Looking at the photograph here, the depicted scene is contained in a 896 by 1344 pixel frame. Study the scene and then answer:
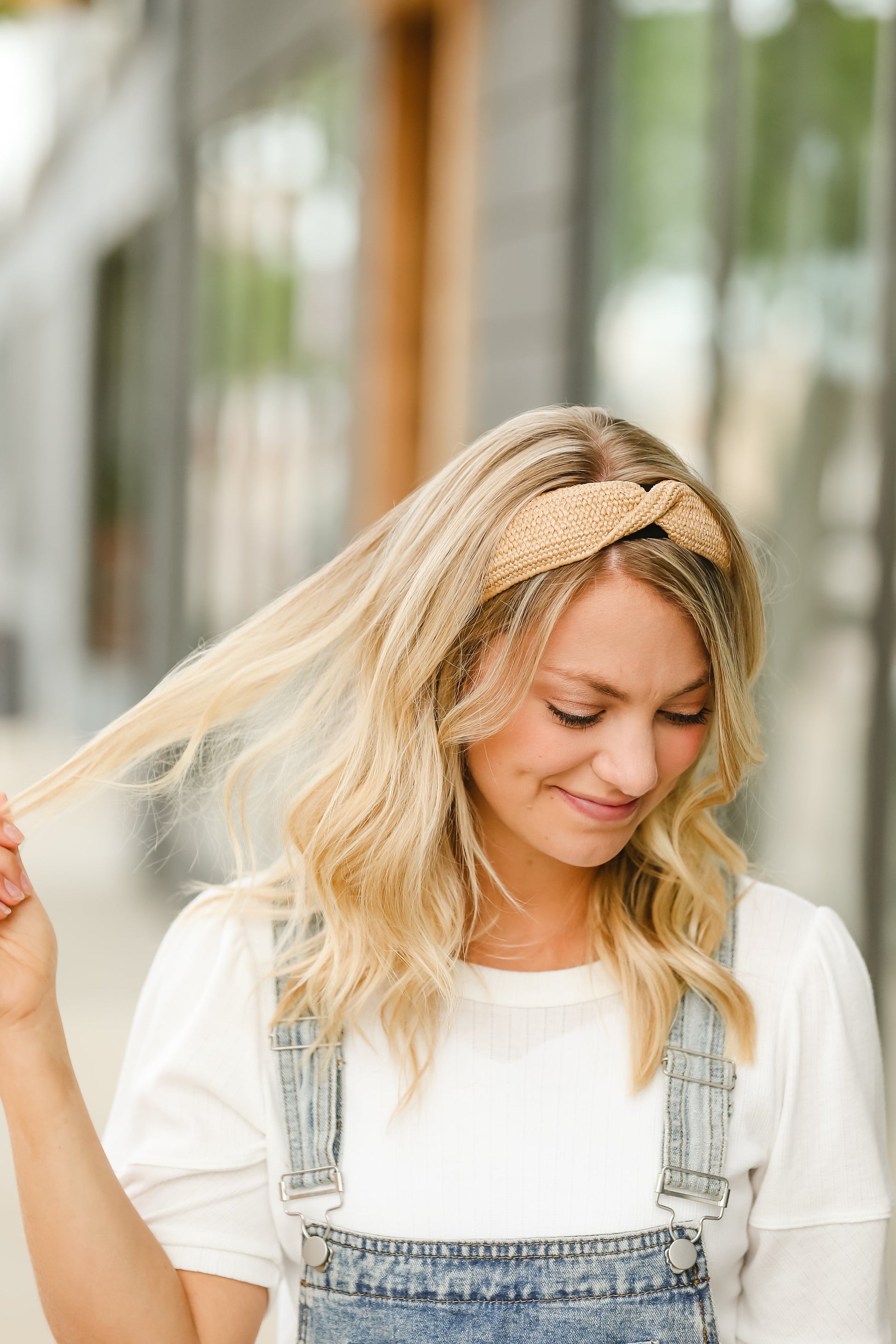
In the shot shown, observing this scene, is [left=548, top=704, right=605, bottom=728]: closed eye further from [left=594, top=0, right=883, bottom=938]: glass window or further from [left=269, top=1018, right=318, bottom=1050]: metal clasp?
[left=594, top=0, right=883, bottom=938]: glass window

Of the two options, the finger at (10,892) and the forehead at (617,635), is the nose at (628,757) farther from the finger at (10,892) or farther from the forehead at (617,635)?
the finger at (10,892)

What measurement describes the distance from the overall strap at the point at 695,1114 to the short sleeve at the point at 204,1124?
411 millimetres

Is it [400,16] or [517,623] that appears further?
[400,16]

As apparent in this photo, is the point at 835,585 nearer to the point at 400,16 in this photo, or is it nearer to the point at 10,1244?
the point at 10,1244

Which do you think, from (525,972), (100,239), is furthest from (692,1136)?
(100,239)

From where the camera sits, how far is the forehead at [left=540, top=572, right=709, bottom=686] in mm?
1428

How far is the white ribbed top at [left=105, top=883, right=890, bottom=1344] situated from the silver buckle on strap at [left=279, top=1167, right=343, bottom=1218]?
17 millimetres

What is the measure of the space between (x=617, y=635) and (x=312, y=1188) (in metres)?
0.62

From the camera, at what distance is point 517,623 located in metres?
1.45

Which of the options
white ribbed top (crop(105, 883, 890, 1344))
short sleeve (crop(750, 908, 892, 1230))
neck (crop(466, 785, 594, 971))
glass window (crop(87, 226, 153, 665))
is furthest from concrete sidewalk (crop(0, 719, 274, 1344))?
glass window (crop(87, 226, 153, 665))

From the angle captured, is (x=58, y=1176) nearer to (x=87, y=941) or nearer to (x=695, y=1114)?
(x=695, y=1114)

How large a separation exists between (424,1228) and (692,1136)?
28 cm

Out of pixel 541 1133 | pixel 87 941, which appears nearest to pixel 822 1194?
pixel 541 1133

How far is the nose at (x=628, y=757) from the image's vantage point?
4.66 feet
